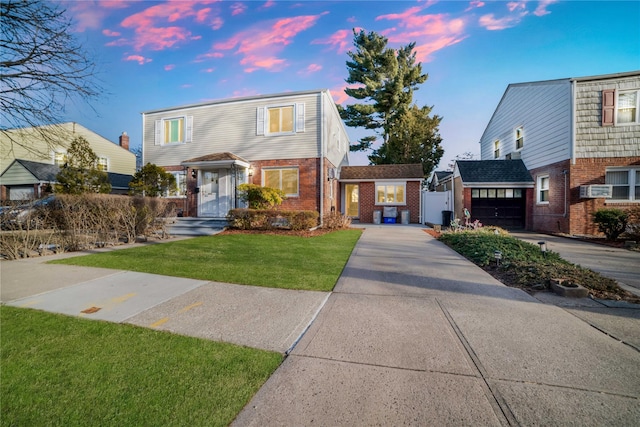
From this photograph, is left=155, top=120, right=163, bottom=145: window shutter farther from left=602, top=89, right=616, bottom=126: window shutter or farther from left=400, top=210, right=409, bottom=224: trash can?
left=602, top=89, right=616, bottom=126: window shutter

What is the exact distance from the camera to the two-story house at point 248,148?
12.6m

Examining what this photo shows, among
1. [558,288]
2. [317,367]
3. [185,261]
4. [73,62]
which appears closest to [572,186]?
[558,288]

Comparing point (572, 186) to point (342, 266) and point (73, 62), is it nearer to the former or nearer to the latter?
point (342, 266)

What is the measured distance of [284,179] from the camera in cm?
1313

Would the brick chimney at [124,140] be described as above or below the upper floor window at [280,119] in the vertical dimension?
above

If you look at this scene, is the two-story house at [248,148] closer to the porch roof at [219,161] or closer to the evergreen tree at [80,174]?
the porch roof at [219,161]

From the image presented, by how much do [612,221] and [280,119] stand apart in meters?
14.2

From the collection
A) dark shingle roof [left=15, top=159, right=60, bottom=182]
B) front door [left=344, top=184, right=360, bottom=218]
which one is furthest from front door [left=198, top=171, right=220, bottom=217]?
dark shingle roof [left=15, top=159, right=60, bottom=182]

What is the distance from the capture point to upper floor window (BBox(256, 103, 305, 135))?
499 inches

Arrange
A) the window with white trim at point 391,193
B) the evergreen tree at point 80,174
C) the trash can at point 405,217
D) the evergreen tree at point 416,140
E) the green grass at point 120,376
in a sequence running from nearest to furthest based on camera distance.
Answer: the green grass at point 120,376 → the evergreen tree at point 80,174 → the trash can at point 405,217 → the window with white trim at point 391,193 → the evergreen tree at point 416,140


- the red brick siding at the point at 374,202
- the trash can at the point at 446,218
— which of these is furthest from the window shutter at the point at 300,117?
the trash can at the point at 446,218

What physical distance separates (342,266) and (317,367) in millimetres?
3467

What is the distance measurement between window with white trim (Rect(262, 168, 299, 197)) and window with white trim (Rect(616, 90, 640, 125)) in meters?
14.3

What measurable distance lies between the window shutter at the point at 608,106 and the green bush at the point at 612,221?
418cm
